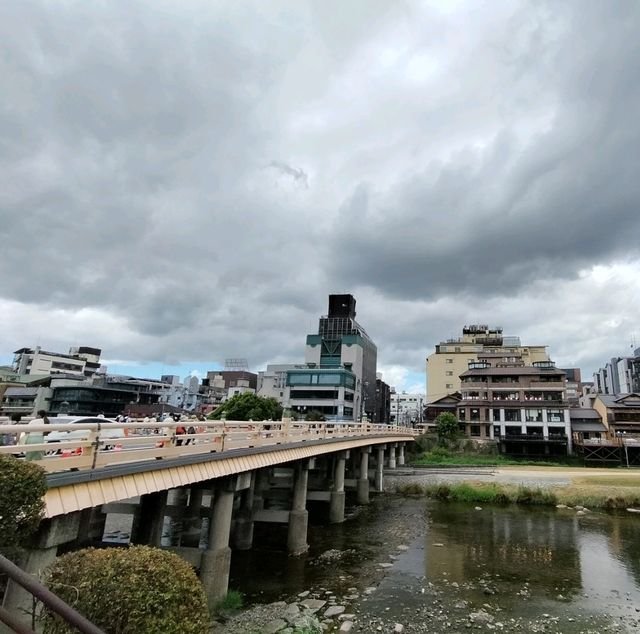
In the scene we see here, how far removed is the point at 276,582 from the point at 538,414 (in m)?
59.6

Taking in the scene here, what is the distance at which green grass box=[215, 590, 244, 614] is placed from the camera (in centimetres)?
1436

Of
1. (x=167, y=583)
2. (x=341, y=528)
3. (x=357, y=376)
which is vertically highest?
(x=357, y=376)

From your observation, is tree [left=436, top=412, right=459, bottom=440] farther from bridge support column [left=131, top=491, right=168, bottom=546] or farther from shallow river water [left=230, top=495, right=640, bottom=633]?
bridge support column [left=131, top=491, right=168, bottom=546]

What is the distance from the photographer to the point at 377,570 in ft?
64.2

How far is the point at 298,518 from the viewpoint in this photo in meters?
22.0

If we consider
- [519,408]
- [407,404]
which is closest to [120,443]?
[519,408]

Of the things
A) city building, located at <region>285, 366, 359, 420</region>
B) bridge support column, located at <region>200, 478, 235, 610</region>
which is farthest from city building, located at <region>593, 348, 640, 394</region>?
bridge support column, located at <region>200, 478, 235, 610</region>

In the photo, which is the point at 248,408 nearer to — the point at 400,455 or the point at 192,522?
the point at 400,455

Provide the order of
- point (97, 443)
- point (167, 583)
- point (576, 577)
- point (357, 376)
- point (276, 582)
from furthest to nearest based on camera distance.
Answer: point (357, 376) < point (576, 577) < point (276, 582) < point (97, 443) < point (167, 583)

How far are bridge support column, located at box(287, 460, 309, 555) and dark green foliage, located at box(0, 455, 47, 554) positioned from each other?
1774 centimetres

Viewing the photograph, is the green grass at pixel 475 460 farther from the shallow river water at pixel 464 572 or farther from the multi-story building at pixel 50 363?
the multi-story building at pixel 50 363

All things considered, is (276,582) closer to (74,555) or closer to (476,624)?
A: (476,624)

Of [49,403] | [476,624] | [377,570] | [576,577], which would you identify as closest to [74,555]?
[476,624]

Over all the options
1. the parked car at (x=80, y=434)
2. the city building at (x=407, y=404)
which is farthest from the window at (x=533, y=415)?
the city building at (x=407, y=404)
